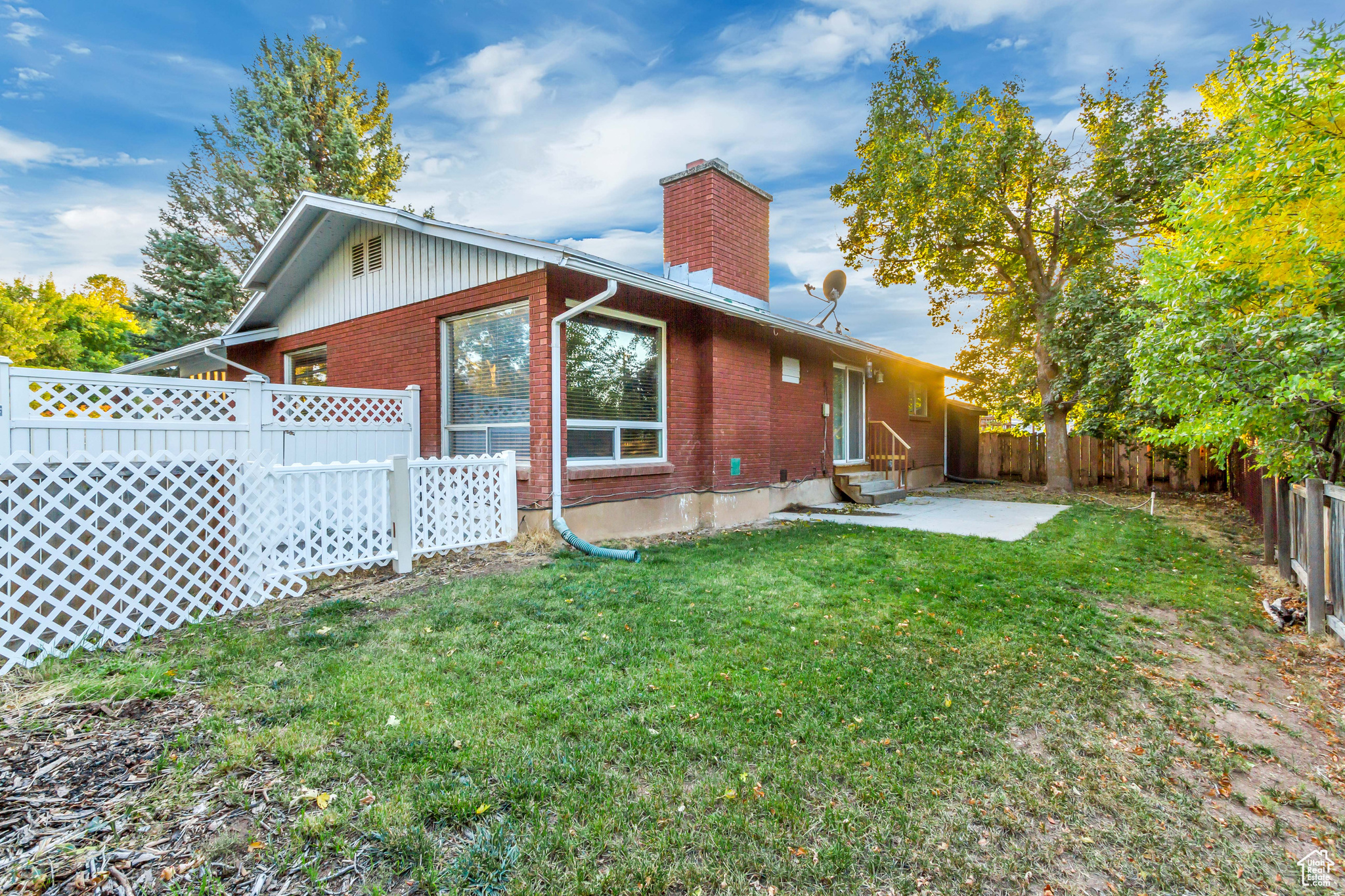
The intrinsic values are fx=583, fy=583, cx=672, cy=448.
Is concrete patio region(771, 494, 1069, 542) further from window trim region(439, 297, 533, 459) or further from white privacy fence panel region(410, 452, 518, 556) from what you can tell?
window trim region(439, 297, 533, 459)

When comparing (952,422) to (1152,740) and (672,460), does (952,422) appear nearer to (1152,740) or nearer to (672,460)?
(672,460)

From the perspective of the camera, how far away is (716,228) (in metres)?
9.28

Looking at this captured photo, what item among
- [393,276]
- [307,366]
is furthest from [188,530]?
[307,366]

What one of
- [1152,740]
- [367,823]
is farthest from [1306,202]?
[367,823]

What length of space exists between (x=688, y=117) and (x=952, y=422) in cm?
1180

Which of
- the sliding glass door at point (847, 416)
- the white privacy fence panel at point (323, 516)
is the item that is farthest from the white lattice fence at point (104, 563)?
the sliding glass door at point (847, 416)

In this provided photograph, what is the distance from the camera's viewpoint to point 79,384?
542 cm

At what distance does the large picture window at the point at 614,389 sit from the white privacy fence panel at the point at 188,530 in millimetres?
1147

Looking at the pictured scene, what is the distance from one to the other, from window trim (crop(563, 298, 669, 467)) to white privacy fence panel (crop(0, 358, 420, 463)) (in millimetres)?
2281

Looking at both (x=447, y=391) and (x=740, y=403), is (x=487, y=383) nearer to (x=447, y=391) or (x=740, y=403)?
(x=447, y=391)

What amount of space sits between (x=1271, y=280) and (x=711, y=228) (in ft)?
21.7

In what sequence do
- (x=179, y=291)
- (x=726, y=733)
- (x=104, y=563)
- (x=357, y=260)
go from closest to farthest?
1. (x=726, y=733)
2. (x=104, y=563)
3. (x=357, y=260)
4. (x=179, y=291)

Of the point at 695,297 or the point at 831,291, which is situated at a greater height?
the point at 831,291

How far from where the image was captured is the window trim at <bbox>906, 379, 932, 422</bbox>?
580 inches
